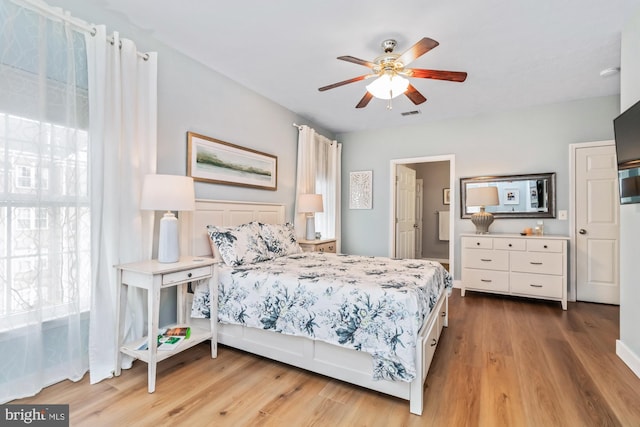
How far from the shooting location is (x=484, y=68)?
9.83ft

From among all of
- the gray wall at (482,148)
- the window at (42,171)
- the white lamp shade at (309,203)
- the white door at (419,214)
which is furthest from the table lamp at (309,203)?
the white door at (419,214)

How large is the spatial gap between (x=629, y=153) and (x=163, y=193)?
10.7 ft

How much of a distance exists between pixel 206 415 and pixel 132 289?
112 cm

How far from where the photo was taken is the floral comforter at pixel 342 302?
173 centimetres

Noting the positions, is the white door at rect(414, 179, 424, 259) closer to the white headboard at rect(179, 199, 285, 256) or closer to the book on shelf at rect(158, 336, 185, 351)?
the white headboard at rect(179, 199, 285, 256)

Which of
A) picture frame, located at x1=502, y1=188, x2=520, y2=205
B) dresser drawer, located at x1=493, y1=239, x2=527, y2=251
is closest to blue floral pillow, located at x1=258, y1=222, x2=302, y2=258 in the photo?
dresser drawer, located at x1=493, y1=239, x2=527, y2=251

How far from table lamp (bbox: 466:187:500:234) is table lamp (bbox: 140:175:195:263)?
3.57 meters

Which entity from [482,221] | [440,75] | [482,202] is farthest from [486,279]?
[440,75]

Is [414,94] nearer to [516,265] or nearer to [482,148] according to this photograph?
[482,148]

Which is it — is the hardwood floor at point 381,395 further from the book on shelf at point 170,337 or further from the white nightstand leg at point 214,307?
the book on shelf at point 170,337

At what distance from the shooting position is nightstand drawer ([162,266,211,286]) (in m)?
1.99

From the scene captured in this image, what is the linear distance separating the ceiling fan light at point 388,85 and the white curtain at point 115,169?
1.78 metres

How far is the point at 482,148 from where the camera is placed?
4.36 metres

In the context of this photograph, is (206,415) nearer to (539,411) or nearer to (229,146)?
(539,411)
